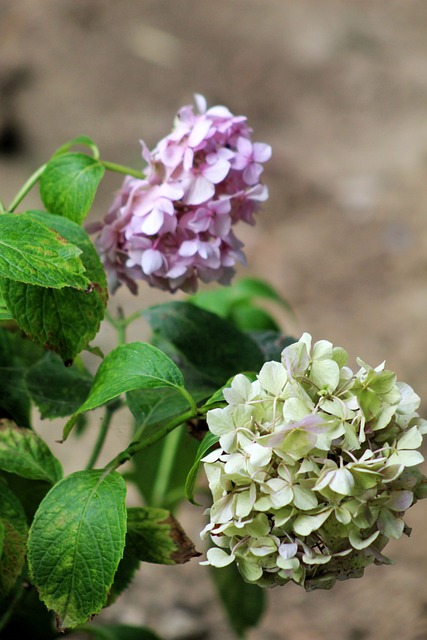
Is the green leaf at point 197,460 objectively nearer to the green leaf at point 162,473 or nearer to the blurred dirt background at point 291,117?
the green leaf at point 162,473

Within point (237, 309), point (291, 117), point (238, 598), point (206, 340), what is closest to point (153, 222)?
point (206, 340)

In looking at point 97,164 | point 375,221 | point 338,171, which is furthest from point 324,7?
point 97,164

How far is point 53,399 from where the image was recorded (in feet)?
2.04

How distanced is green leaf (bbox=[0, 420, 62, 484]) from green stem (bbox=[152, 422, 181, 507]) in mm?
300

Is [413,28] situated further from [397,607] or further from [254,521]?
[254,521]

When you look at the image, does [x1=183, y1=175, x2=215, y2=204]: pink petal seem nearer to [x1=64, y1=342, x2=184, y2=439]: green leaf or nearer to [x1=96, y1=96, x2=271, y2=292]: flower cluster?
[x1=96, y1=96, x2=271, y2=292]: flower cluster

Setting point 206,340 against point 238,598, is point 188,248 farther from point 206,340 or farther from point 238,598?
point 238,598

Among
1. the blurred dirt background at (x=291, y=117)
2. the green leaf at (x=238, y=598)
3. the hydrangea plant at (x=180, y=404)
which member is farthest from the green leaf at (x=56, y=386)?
the blurred dirt background at (x=291, y=117)

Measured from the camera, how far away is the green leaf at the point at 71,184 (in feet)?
1.94

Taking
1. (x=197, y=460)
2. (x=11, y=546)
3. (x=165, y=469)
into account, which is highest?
(x=197, y=460)

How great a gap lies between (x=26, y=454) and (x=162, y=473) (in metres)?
0.36

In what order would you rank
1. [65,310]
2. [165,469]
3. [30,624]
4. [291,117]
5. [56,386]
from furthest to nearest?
[291,117] → [165,469] → [30,624] → [56,386] → [65,310]

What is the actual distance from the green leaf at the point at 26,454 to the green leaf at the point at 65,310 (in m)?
0.08

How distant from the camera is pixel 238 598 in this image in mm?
923
